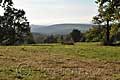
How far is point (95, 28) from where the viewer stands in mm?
76312

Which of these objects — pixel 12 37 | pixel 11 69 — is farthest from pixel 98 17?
pixel 11 69

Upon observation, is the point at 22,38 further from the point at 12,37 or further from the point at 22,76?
the point at 22,76

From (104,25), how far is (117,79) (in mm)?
59449

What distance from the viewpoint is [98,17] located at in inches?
2965

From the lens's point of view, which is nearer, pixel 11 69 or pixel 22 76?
pixel 22 76

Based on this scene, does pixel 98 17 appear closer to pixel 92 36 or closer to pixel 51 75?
pixel 92 36

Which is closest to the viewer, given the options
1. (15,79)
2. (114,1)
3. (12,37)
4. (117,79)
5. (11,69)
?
(15,79)

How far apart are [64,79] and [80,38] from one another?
9697 cm

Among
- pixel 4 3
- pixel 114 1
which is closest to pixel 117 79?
pixel 114 1

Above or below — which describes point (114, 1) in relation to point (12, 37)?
above

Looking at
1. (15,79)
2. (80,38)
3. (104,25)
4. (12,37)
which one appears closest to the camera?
(15,79)

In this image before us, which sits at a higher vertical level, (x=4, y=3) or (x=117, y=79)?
(x=4, y=3)

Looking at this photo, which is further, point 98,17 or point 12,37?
point 12,37

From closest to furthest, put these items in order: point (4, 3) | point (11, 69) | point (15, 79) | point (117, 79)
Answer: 1. point (15, 79)
2. point (117, 79)
3. point (11, 69)
4. point (4, 3)
